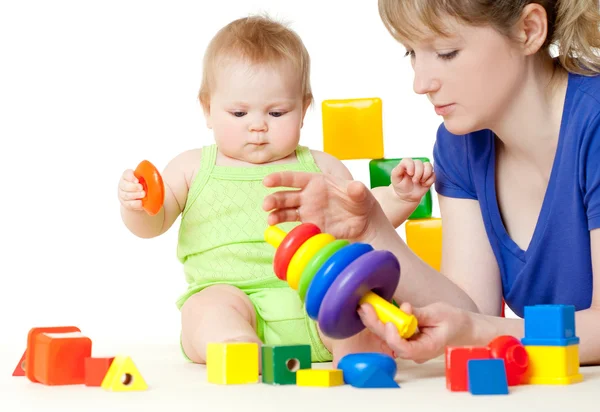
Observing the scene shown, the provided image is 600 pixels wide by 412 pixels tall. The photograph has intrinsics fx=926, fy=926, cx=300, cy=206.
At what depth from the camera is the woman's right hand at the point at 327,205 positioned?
132 centimetres

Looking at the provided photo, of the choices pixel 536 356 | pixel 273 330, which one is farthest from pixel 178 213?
pixel 536 356

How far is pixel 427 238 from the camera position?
191 cm

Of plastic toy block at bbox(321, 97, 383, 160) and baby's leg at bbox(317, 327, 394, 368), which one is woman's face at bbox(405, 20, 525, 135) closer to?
baby's leg at bbox(317, 327, 394, 368)

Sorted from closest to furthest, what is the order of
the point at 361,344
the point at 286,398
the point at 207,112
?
the point at 286,398 → the point at 361,344 → the point at 207,112

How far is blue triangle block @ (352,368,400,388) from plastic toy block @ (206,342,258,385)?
15 cm

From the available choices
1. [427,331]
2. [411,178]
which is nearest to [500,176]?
[411,178]

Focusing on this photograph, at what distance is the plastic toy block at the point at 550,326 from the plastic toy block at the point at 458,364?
0.10 metres

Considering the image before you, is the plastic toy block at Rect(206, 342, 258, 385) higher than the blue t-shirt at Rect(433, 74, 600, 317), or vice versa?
the blue t-shirt at Rect(433, 74, 600, 317)

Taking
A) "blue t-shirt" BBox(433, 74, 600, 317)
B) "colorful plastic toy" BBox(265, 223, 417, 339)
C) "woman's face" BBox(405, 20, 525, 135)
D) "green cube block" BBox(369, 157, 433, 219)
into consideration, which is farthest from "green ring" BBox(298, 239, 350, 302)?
"green cube block" BBox(369, 157, 433, 219)

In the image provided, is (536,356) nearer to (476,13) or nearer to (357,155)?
(476,13)

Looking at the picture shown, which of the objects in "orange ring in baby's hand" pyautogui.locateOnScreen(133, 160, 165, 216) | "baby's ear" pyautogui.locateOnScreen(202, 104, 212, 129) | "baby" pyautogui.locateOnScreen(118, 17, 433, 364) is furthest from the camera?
"baby's ear" pyautogui.locateOnScreen(202, 104, 212, 129)

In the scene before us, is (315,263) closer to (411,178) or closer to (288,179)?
(288,179)

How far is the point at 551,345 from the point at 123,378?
0.54 meters

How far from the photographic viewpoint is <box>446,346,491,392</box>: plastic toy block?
3.66ft
